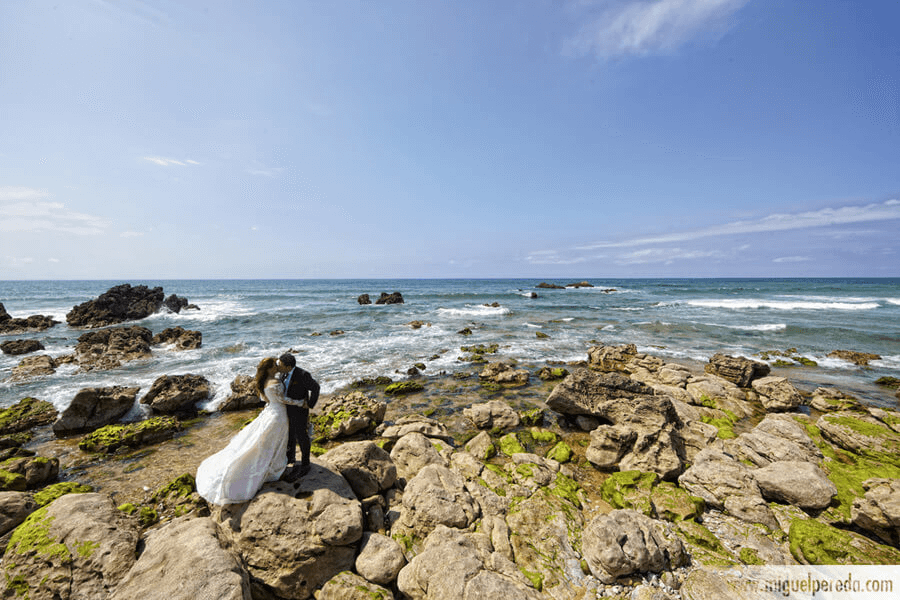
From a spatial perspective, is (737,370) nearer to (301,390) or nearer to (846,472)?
(846,472)

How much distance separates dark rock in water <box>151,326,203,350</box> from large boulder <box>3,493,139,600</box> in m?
21.9

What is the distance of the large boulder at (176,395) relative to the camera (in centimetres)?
1234

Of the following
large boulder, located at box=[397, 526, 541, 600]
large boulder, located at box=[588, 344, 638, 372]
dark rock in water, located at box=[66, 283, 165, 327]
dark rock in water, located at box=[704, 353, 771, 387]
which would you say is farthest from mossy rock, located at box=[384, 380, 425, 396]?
dark rock in water, located at box=[66, 283, 165, 327]

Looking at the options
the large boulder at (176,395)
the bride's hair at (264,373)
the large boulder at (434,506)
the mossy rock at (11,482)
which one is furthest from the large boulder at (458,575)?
the large boulder at (176,395)

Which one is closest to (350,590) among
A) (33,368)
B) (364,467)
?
(364,467)

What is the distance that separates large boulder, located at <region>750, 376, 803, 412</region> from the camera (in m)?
12.1

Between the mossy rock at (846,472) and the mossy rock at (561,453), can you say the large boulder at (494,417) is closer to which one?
the mossy rock at (561,453)

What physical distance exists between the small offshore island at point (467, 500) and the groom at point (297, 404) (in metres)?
0.38

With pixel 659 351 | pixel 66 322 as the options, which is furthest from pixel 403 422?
pixel 66 322

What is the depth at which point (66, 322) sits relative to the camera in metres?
36.6

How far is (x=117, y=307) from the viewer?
126 feet

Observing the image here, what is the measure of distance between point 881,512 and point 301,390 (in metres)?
10.7

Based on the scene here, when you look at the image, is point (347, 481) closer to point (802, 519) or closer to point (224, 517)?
point (224, 517)

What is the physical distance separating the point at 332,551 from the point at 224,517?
6.17 feet
